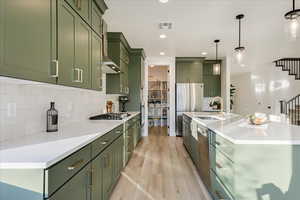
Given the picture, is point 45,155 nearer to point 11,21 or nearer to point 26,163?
point 26,163

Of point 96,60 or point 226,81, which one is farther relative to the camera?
point 226,81

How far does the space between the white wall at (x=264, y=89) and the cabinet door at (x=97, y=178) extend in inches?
332

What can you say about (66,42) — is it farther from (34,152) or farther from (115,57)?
(115,57)

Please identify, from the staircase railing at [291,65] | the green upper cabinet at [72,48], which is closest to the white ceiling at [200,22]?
the green upper cabinet at [72,48]

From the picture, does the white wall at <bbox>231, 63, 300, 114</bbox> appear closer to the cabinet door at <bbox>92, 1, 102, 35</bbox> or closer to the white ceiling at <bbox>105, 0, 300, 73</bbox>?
the white ceiling at <bbox>105, 0, 300, 73</bbox>

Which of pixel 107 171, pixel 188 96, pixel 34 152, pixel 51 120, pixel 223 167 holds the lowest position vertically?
pixel 107 171

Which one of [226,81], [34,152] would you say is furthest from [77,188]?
[226,81]

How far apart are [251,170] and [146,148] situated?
3400 millimetres

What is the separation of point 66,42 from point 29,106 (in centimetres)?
68

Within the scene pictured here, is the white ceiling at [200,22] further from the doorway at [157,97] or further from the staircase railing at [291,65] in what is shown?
the doorway at [157,97]

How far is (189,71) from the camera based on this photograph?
22.0ft

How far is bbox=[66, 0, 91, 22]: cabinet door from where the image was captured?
188 cm

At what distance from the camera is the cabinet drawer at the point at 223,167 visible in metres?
1.67

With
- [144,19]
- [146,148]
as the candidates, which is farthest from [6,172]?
Result: [146,148]
